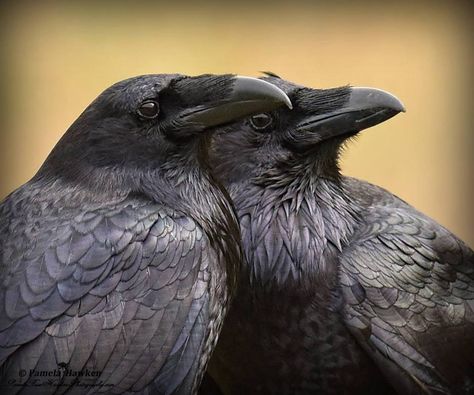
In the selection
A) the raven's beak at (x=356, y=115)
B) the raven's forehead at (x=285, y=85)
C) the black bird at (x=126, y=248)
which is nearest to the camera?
the black bird at (x=126, y=248)

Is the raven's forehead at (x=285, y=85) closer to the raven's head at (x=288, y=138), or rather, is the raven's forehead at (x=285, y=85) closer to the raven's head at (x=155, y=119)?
the raven's head at (x=288, y=138)

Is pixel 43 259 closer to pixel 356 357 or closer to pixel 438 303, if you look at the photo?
pixel 356 357

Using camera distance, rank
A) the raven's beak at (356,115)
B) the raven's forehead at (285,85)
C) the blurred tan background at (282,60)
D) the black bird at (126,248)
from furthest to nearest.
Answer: the blurred tan background at (282,60), the raven's forehead at (285,85), the raven's beak at (356,115), the black bird at (126,248)

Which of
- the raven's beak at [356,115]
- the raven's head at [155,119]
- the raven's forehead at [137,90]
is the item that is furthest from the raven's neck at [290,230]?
the raven's forehead at [137,90]

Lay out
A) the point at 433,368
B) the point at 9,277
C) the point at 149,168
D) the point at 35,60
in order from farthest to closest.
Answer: the point at 35,60 < the point at 433,368 < the point at 149,168 < the point at 9,277

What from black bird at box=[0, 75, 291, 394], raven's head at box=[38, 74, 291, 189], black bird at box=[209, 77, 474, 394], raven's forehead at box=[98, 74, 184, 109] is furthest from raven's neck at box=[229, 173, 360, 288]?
raven's forehead at box=[98, 74, 184, 109]

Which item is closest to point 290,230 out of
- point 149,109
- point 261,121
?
point 261,121

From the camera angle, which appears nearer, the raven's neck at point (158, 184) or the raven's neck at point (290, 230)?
the raven's neck at point (158, 184)

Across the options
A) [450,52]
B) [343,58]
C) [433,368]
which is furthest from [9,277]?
[450,52]
